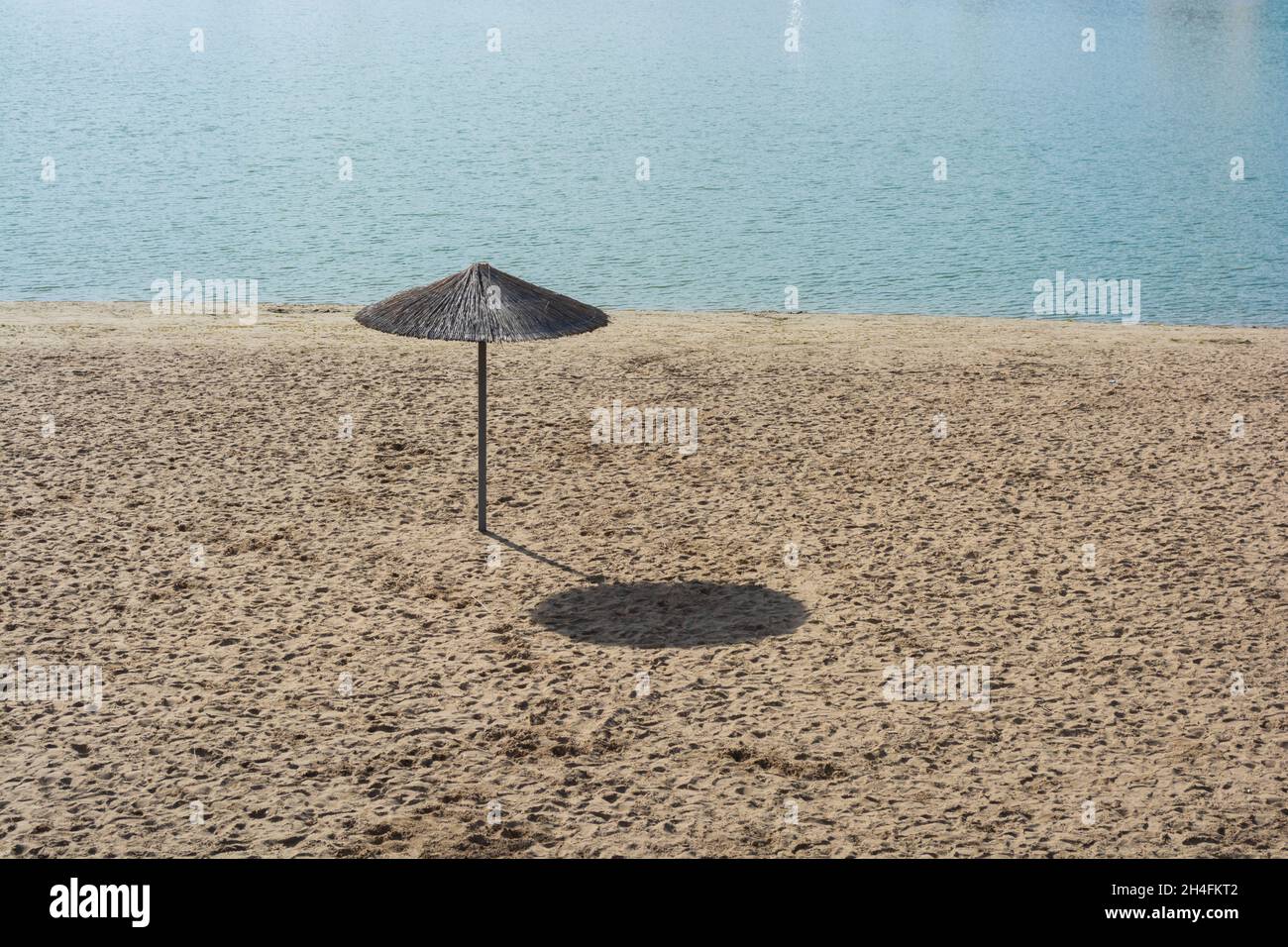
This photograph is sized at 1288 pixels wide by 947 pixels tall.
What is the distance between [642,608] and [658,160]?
23.3 meters

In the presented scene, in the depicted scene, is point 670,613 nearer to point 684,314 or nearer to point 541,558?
point 541,558

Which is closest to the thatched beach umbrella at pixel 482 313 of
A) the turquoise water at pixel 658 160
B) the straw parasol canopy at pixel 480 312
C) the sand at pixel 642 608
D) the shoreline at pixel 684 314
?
the straw parasol canopy at pixel 480 312

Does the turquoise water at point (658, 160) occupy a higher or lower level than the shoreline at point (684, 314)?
higher

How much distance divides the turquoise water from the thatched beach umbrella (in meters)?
10.4

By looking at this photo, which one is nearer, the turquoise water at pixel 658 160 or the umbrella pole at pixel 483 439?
the umbrella pole at pixel 483 439

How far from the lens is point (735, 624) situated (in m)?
7.53

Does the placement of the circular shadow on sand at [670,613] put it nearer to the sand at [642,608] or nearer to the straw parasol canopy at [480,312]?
the sand at [642,608]

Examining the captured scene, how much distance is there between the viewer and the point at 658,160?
2977 cm

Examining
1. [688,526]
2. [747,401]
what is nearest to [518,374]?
[747,401]

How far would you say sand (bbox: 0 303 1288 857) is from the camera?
5691 millimetres

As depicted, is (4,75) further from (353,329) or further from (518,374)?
(518,374)

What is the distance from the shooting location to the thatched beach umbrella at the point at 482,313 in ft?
26.7

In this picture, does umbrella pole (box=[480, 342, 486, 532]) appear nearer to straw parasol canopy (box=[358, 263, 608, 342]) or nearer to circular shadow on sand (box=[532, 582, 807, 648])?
straw parasol canopy (box=[358, 263, 608, 342])

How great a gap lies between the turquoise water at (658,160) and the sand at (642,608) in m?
7.70
